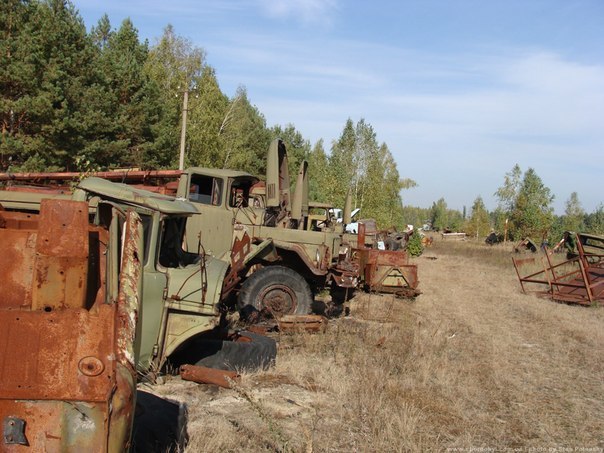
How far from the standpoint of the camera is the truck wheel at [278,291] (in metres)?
9.58

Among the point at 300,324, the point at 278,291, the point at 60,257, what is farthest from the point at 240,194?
the point at 60,257

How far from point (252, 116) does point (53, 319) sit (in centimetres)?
4603

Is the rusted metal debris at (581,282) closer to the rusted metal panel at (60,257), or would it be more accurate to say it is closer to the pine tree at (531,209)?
the rusted metal panel at (60,257)

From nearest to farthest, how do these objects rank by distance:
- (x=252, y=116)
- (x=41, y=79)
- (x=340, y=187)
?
1. (x=41, y=79)
2. (x=340, y=187)
3. (x=252, y=116)

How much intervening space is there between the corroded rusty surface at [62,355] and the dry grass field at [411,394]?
1.14 meters

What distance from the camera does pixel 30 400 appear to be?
2.65 meters

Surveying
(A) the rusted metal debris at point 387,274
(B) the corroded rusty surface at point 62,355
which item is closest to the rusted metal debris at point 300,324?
(A) the rusted metal debris at point 387,274

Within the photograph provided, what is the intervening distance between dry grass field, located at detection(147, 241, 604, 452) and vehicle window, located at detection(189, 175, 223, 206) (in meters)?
2.86

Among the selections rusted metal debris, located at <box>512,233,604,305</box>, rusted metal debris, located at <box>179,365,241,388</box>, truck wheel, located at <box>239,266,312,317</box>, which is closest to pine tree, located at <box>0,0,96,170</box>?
truck wheel, located at <box>239,266,312,317</box>

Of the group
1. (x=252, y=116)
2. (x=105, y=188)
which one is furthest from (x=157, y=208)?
(x=252, y=116)

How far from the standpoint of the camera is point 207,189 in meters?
9.88

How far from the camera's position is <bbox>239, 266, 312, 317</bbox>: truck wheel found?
958 cm

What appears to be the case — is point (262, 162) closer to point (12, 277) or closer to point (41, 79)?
point (41, 79)

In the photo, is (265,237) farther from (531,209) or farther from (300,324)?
(531,209)
